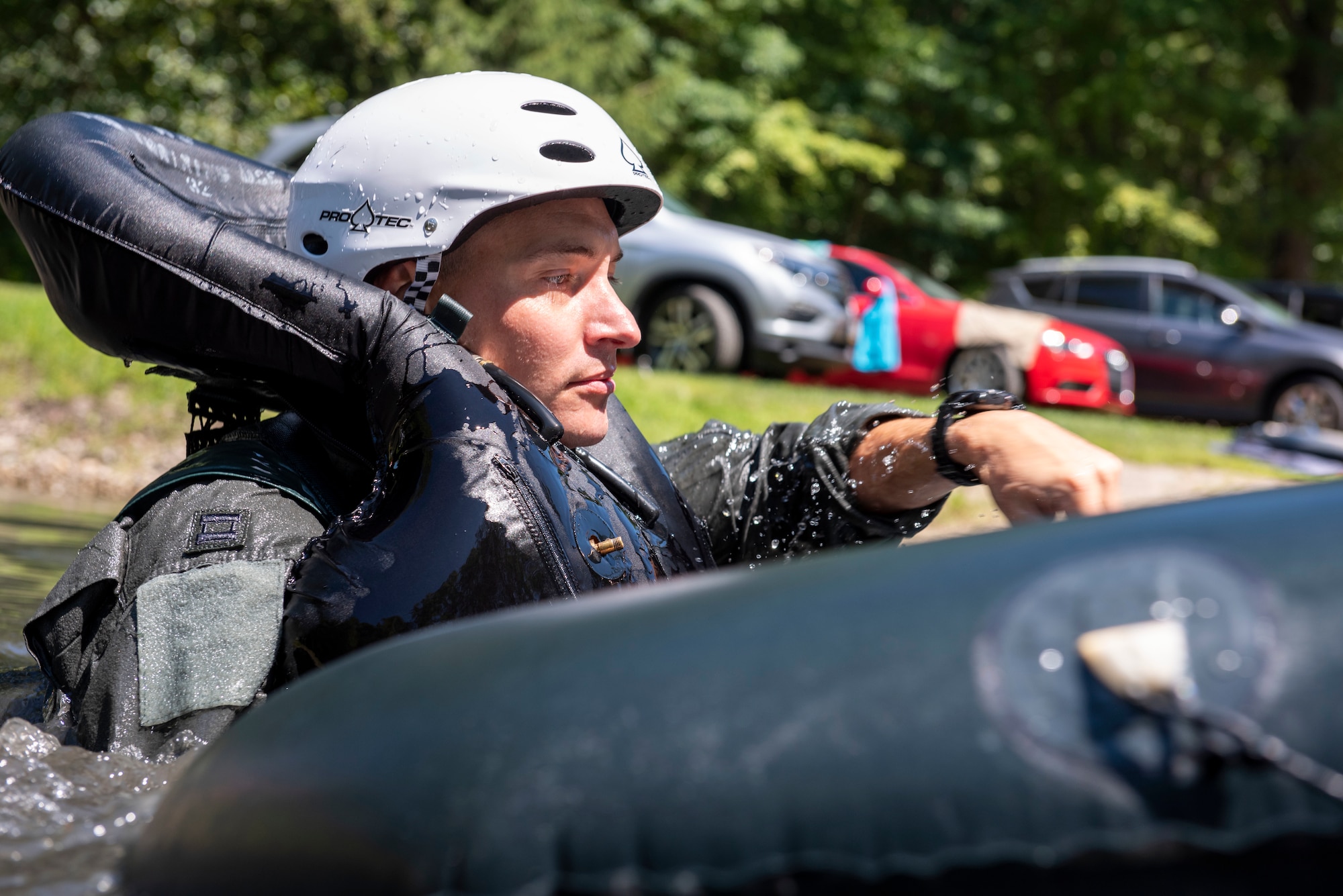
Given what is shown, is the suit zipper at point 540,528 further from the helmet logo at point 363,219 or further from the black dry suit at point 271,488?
the helmet logo at point 363,219

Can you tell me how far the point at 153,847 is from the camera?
133 cm

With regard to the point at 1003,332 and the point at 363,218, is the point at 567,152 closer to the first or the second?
the point at 363,218

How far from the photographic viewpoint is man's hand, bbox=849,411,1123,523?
5.28 ft

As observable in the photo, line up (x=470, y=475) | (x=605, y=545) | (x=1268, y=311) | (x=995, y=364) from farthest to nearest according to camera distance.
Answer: (x=1268, y=311)
(x=995, y=364)
(x=605, y=545)
(x=470, y=475)

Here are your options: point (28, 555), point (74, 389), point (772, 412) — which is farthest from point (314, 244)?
point (74, 389)

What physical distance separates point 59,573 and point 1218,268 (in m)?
20.2

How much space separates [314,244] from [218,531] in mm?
673

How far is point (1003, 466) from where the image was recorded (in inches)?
69.7

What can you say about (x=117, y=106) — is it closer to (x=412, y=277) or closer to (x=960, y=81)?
(x=960, y=81)

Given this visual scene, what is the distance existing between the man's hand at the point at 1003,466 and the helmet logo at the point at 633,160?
1.93 ft

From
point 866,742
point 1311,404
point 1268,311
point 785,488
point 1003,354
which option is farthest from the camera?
point 1268,311

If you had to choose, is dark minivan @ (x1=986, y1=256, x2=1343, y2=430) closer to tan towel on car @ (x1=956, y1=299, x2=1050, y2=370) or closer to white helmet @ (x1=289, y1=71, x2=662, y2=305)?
tan towel on car @ (x1=956, y1=299, x2=1050, y2=370)

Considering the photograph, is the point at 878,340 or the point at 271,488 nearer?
the point at 271,488

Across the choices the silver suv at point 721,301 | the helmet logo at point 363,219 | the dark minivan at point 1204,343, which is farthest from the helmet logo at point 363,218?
the dark minivan at point 1204,343
